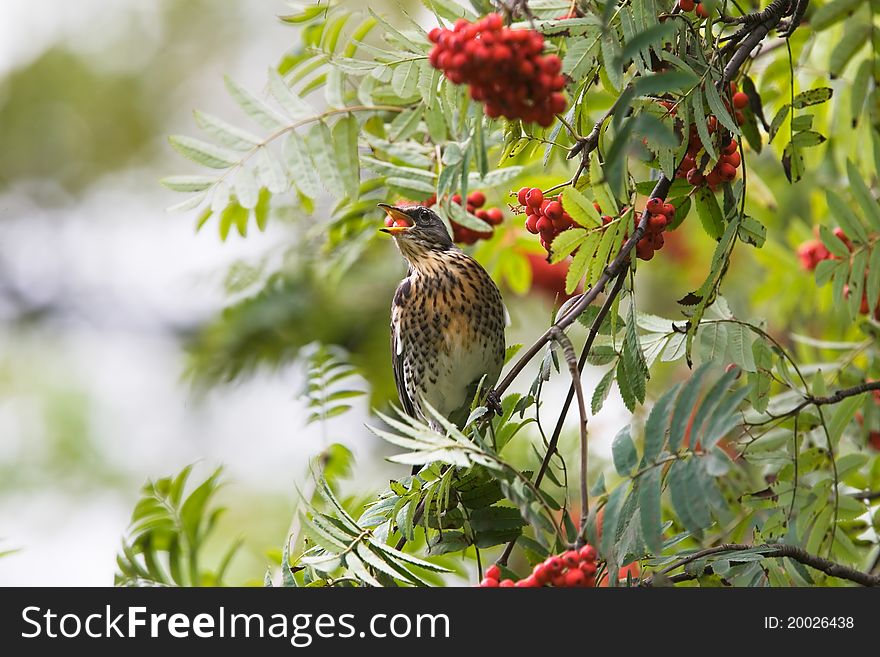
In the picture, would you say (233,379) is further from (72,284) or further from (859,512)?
(72,284)

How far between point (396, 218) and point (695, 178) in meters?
1.42

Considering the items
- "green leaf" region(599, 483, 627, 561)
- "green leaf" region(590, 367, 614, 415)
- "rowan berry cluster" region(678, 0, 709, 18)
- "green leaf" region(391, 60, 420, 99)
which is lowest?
"green leaf" region(599, 483, 627, 561)

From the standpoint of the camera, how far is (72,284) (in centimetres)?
834

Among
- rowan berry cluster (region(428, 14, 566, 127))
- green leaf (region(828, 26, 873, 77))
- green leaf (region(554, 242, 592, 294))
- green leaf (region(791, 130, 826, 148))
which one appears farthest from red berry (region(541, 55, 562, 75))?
green leaf (region(828, 26, 873, 77))

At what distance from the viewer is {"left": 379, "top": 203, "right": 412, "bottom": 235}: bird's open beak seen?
3.13 m

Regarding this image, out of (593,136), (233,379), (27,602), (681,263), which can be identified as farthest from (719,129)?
(681,263)

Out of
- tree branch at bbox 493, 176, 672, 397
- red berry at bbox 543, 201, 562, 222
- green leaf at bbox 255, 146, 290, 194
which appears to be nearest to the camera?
tree branch at bbox 493, 176, 672, 397

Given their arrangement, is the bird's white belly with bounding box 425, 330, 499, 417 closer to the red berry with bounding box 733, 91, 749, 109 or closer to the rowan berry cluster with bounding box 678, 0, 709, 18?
the red berry with bounding box 733, 91, 749, 109

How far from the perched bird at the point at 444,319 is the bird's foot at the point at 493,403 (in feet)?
3.76

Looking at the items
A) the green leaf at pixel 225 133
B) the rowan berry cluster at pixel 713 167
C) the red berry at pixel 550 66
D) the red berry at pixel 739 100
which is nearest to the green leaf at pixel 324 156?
the green leaf at pixel 225 133

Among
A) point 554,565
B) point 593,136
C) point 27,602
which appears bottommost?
point 554,565

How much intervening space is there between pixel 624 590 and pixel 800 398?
1.25 metres

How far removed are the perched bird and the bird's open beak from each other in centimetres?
2

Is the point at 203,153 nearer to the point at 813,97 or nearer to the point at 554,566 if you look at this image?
the point at 554,566
